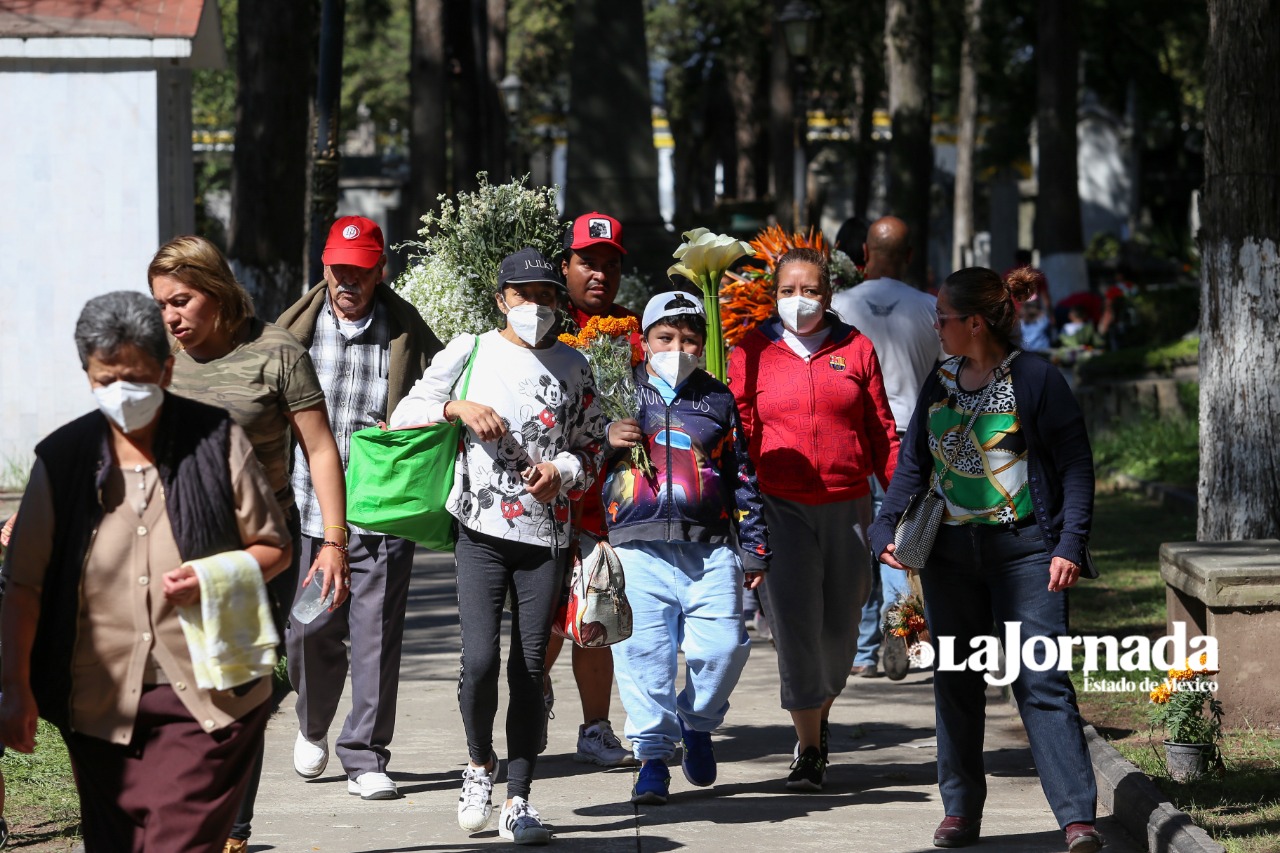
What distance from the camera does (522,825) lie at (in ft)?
20.3

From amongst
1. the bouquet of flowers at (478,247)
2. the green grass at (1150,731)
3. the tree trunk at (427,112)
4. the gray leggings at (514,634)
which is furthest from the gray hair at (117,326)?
the tree trunk at (427,112)

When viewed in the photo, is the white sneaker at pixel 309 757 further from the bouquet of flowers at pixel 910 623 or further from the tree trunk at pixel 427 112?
the tree trunk at pixel 427 112

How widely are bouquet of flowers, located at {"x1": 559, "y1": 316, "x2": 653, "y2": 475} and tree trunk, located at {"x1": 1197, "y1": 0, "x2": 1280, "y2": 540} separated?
11.8ft

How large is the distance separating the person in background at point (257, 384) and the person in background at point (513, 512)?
0.77 m

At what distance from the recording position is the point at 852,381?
7184 millimetres

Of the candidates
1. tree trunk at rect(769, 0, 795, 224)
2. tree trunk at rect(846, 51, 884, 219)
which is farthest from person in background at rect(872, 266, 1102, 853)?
tree trunk at rect(846, 51, 884, 219)

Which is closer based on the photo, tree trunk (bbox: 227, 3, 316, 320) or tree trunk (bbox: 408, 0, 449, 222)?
tree trunk (bbox: 227, 3, 316, 320)

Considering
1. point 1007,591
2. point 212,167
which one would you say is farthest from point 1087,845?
point 212,167

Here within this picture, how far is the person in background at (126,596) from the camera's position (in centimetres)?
417

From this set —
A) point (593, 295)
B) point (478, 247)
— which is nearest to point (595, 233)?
point (593, 295)

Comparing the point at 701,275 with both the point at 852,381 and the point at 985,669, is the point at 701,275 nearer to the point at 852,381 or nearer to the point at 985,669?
the point at 852,381

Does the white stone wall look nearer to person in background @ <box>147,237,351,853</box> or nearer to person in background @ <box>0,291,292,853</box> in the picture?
person in background @ <box>147,237,351,853</box>

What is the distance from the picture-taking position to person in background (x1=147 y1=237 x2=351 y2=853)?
530cm

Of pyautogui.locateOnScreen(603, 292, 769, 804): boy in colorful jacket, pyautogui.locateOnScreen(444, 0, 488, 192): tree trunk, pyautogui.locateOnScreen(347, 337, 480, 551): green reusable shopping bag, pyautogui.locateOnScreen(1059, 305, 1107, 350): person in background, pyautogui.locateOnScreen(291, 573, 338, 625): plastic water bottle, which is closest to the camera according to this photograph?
pyautogui.locateOnScreen(291, 573, 338, 625): plastic water bottle
